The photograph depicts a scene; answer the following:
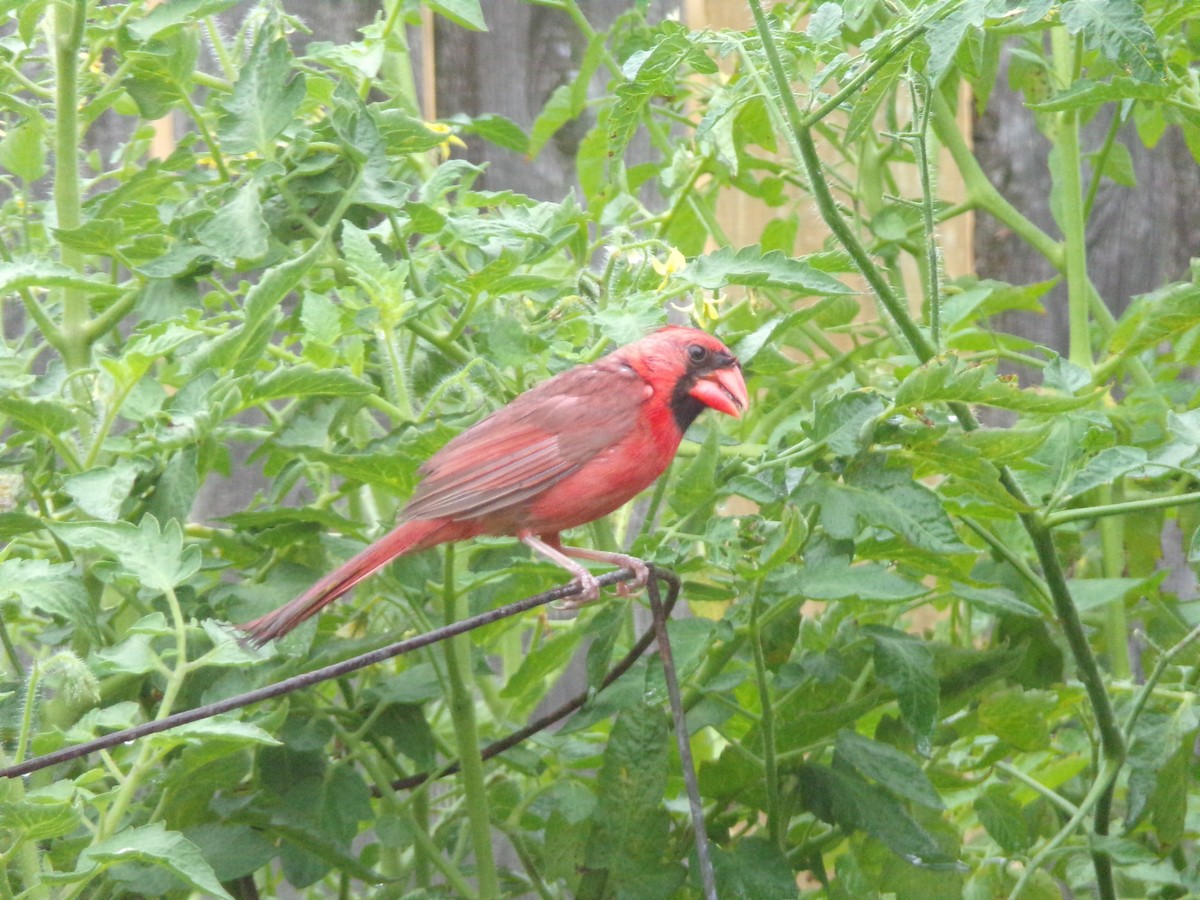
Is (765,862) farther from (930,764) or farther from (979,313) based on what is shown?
(979,313)

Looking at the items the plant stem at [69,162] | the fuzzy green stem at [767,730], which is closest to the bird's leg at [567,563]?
the fuzzy green stem at [767,730]

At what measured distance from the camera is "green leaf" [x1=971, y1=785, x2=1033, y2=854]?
80.7 inches

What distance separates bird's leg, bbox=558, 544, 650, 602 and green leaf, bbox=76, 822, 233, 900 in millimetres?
583

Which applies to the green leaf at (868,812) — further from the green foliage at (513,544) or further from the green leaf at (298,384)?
the green leaf at (298,384)

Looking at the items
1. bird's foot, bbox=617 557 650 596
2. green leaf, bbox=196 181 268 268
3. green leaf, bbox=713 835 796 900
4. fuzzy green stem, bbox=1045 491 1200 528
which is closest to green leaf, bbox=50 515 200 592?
green leaf, bbox=196 181 268 268

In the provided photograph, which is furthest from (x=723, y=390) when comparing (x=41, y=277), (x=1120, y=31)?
(x=41, y=277)

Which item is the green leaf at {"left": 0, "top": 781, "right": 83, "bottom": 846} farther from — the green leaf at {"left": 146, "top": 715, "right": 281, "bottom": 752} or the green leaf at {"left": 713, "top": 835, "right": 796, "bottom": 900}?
the green leaf at {"left": 713, "top": 835, "right": 796, "bottom": 900}

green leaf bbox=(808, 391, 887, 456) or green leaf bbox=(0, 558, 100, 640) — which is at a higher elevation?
green leaf bbox=(808, 391, 887, 456)

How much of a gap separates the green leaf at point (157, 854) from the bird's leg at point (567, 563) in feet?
1.62

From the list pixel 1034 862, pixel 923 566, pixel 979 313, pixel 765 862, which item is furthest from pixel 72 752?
pixel 979 313

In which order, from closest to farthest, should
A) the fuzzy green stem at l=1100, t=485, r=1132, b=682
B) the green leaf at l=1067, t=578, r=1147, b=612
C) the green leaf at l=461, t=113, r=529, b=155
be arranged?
the green leaf at l=1067, t=578, r=1147, b=612 < the fuzzy green stem at l=1100, t=485, r=1132, b=682 < the green leaf at l=461, t=113, r=529, b=155

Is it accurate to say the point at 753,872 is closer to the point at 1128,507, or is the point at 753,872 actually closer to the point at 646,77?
the point at 1128,507

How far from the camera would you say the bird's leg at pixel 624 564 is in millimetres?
1795

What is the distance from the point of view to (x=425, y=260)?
2.15m
